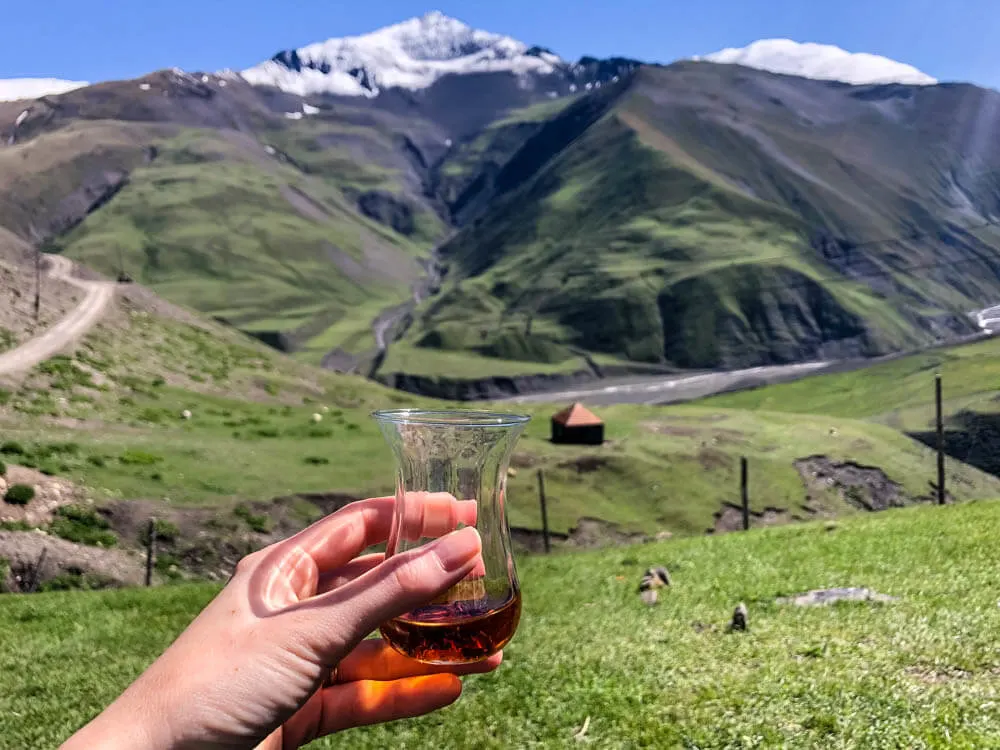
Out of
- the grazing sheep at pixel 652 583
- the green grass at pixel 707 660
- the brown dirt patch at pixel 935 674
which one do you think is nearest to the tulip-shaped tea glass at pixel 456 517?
the green grass at pixel 707 660

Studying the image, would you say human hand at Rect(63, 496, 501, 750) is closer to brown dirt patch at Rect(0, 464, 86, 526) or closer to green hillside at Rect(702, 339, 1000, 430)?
brown dirt patch at Rect(0, 464, 86, 526)

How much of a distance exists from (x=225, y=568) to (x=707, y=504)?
86.2 ft

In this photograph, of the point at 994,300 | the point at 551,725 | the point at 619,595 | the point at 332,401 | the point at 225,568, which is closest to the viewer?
the point at 551,725

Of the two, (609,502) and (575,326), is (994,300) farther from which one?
(609,502)

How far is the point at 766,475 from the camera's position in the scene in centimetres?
4788

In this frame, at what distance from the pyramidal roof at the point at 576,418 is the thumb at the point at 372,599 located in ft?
150

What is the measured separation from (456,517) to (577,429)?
45707 mm

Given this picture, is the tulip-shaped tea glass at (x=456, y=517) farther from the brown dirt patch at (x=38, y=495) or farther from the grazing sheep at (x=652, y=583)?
the brown dirt patch at (x=38, y=495)

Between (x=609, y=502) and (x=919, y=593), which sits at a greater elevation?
(x=919, y=593)

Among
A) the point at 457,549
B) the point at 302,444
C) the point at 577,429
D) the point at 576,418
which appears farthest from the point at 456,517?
the point at 576,418

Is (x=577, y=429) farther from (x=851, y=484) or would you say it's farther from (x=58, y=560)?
(x=58, y=560)

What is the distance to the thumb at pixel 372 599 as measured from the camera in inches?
126

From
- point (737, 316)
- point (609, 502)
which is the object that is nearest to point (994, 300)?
point (737, 316)

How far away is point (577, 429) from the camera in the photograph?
4894cm
